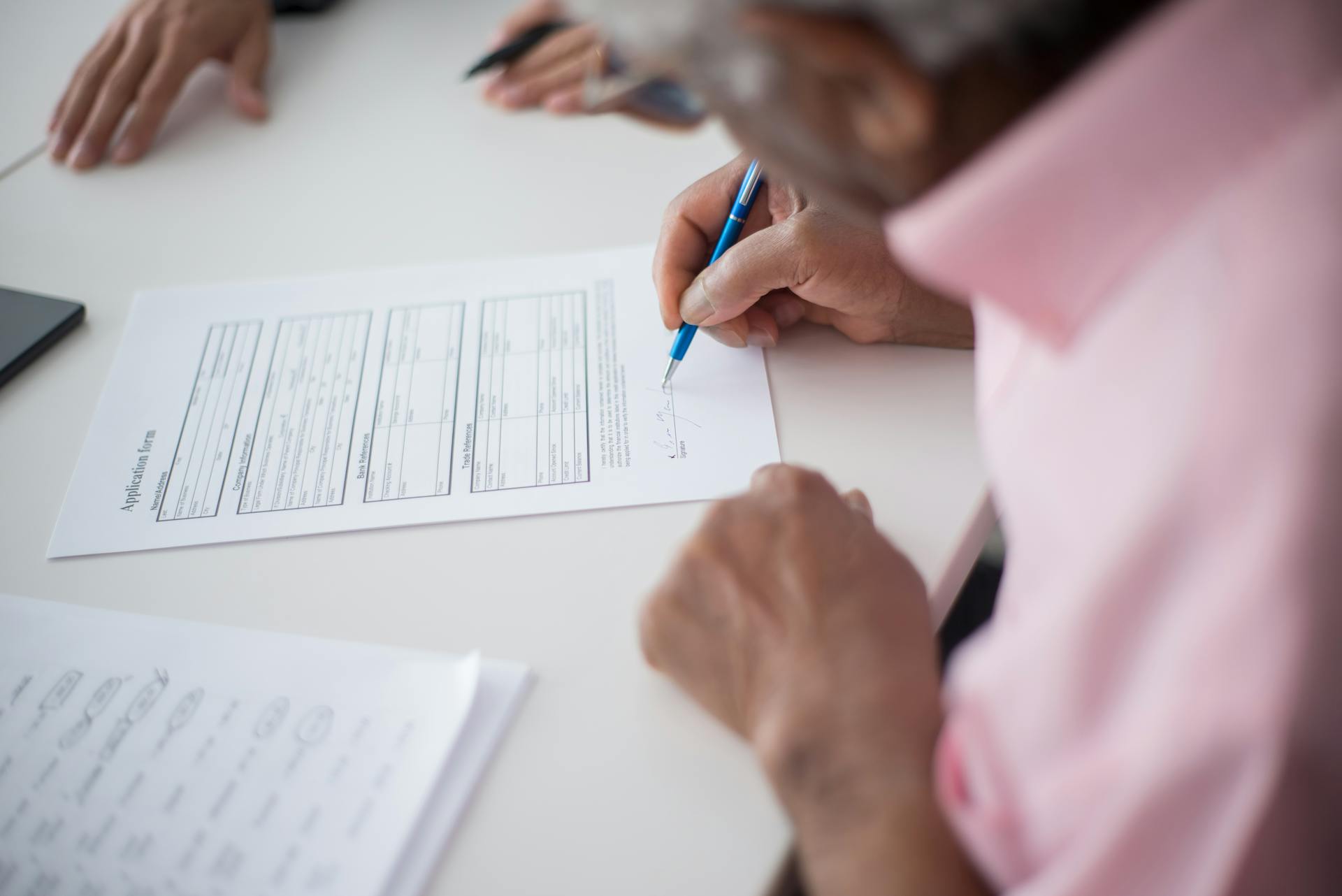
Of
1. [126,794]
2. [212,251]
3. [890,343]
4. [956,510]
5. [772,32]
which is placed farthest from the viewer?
[212,251]

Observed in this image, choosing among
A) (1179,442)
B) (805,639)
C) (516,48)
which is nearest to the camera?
(1179,442)

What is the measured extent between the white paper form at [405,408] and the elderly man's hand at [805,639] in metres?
0.10

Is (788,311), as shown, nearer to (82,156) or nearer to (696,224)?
(696,224)

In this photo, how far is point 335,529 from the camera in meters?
0.73

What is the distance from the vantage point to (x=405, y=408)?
0.82 metres

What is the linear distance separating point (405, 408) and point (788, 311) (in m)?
0.32

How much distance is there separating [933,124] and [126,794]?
573mm

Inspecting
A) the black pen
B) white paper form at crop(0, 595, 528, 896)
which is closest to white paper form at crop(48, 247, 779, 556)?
white paper form at crop(0, 595, 528, 896)


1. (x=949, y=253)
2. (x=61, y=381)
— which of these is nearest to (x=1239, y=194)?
(x=949, y=253)

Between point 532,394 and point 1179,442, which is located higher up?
point 1179,442

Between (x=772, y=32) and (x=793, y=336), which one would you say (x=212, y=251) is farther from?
(x=772, y=32)

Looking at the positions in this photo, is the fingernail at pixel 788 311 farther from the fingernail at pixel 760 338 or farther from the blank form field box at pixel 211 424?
the blank form field box at pixel 211 424

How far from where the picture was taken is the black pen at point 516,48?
3.59 ft

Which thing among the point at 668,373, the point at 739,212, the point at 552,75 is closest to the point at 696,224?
the point at 739,212
